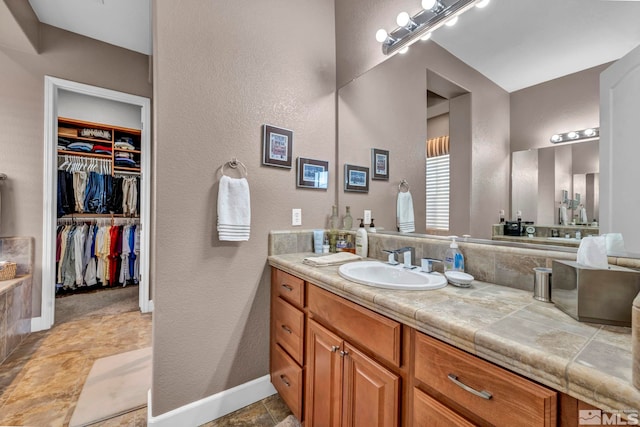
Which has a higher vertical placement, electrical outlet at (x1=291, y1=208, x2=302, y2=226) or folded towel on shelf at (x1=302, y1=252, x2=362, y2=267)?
electrical outlet at (x1=291, y1=208, x2=302, y2=226)

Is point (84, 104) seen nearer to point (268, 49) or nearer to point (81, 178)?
point (81, 178)

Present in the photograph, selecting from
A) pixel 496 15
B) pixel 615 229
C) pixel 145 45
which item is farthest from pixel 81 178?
pixel 615 229

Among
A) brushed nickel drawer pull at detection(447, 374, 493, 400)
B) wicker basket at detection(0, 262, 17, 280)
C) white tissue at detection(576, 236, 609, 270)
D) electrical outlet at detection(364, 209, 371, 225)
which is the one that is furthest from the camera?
wicker basket at detection(0, 262, 17, 280)

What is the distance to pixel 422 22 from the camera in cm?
143

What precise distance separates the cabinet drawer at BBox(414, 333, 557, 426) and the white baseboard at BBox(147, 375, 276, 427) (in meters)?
1.27

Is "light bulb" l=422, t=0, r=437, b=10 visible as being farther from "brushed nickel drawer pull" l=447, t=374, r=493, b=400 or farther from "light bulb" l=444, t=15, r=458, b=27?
"brushed nickel drawer pull" l=447, t=374, r=493, b=400

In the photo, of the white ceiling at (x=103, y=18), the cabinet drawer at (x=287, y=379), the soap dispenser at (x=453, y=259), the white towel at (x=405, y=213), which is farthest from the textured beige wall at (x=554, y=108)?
the white ceiling at (x=103, y=18)

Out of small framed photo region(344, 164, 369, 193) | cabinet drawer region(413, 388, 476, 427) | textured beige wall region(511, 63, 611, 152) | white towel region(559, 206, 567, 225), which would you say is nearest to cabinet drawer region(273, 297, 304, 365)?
cabinet drawer region(413, 388, 476, 427)

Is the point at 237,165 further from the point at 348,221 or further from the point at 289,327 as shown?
the point at 289,327

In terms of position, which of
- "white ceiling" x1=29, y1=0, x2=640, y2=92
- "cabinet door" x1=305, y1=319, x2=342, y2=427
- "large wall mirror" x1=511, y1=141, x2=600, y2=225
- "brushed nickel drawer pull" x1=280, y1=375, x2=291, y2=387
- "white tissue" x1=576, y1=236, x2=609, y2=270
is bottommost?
"brushed nickel drawer pull" x1=280, y1=375, x2=291, y2=387

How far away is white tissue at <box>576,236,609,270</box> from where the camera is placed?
755mm

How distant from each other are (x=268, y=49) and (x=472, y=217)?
63.2 inches

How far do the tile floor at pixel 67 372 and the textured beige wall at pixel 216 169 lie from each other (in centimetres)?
25

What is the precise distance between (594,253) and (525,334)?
380 mm
